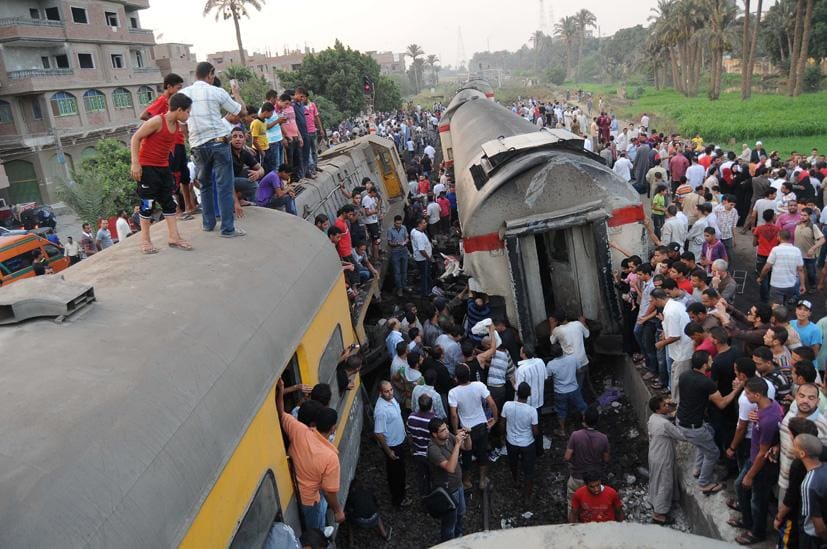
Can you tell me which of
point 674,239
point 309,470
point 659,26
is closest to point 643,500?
point 309,470

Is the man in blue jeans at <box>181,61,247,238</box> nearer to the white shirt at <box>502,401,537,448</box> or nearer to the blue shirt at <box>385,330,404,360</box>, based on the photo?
the blue shirt at <box>385,330,404,360</box>

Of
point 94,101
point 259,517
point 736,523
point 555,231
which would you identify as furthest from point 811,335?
point 94,101

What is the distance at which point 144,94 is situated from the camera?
4081 cm

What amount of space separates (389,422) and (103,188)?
17.7 meters

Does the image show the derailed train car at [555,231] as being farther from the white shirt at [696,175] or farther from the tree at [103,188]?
the tree at [103,188]

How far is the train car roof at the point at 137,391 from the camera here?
2648 millimetres

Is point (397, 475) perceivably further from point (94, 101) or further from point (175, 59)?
point (175, 59)

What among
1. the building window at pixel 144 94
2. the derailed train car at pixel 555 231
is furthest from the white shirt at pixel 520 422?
the building window at pixel 144 94

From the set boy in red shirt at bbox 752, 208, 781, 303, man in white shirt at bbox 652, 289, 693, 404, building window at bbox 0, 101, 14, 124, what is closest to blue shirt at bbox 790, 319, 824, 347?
man in white shirt at bbox 652, 289, 693, 404

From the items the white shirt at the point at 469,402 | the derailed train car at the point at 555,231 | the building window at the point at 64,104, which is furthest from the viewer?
the building window at the point at 64,104

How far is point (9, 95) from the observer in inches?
1266

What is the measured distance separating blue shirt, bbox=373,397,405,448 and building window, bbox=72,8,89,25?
124 feet

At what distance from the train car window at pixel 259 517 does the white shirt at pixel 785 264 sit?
309 inches

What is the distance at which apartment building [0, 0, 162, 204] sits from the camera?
32.4 metres
